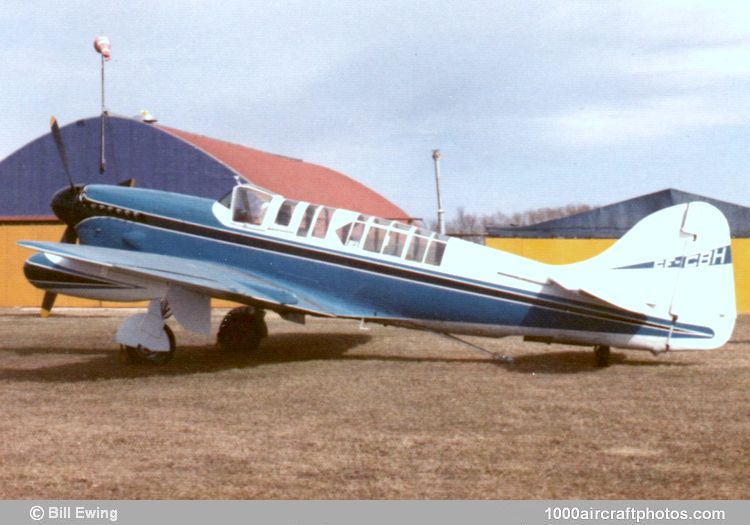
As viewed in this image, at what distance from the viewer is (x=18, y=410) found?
7.44m

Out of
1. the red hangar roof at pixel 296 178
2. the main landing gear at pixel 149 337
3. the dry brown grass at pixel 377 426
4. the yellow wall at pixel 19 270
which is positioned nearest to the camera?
the dry brown grass at pixel 377 426

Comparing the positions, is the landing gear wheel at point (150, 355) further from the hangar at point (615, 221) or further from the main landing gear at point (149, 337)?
the hangar at point (615, 221)

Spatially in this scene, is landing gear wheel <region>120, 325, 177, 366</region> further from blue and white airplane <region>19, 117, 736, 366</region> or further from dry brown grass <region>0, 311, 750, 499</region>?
dry brown grass <region>0, 311, 750, 499</region>

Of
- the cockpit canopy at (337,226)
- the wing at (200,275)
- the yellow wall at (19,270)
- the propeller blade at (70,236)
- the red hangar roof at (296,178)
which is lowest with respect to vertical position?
the yellow wall at (19,270)

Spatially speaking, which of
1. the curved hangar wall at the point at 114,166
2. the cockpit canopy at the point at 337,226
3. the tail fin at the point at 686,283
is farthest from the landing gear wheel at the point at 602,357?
the curved hangar wall at the point at 114,166

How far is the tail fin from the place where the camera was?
30.2ft

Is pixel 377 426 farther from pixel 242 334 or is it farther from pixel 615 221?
pixel 615 221

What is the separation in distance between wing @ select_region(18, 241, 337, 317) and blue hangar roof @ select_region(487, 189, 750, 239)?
1979 centimetres

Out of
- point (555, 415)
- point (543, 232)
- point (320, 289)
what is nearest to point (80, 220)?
point (320, 289)

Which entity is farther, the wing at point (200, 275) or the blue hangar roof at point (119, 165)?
the blue hangar roof at point (119, 165)

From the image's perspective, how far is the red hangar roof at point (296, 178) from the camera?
27.6 metres

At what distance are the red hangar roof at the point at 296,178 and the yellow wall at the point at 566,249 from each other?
8542 millimetres

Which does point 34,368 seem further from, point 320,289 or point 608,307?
point 608,307
